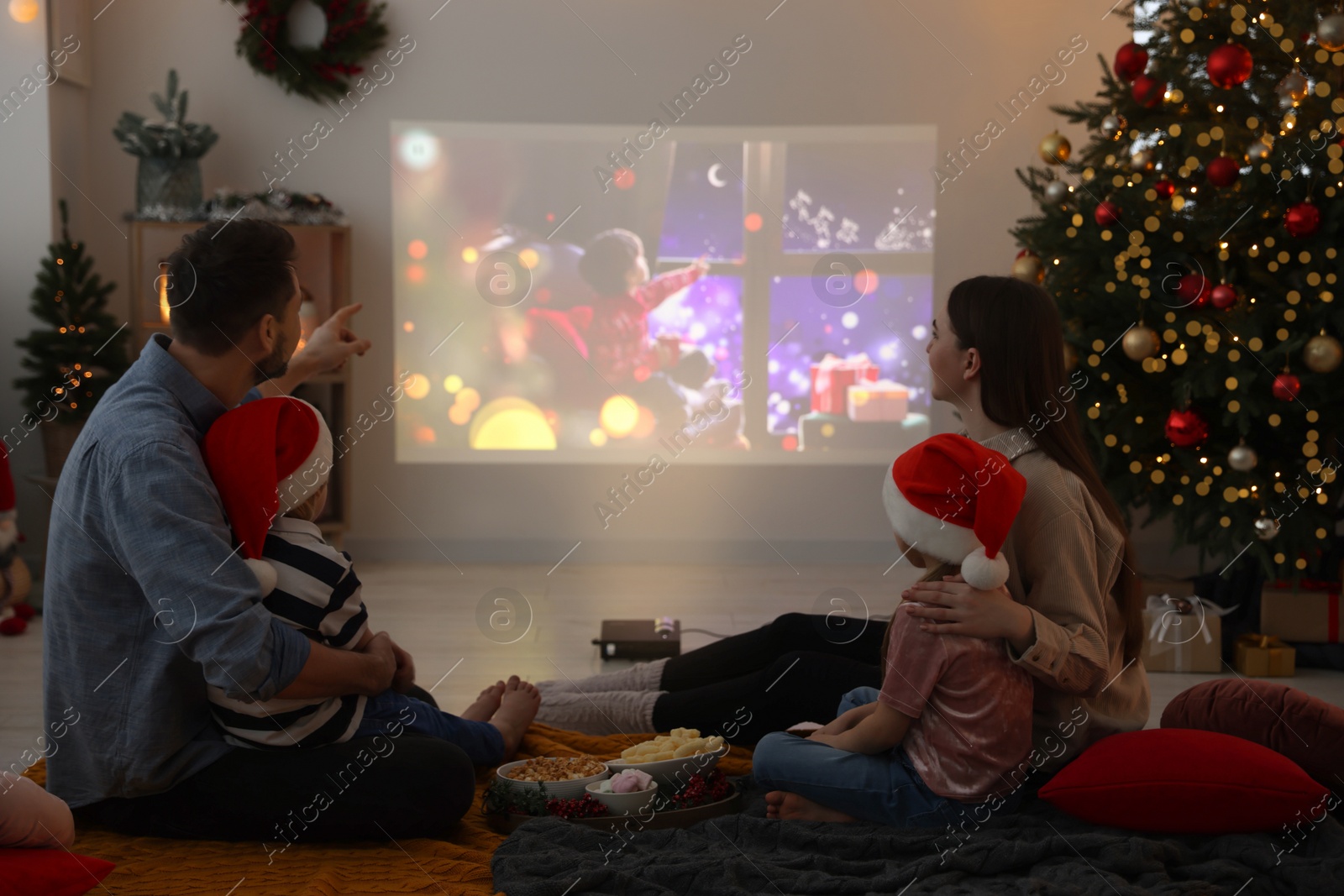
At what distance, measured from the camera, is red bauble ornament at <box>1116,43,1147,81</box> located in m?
3.32

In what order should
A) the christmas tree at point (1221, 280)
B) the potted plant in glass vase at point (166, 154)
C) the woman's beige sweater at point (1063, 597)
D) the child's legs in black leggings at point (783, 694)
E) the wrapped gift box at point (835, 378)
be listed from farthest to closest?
the wrapped gift box at point (835, 378) → the potted plant in glass vase at point (166, 154) → the christmas tree at point (1221, 280) → the child's legs in black leggings at point (783, 694) → the woman's beige sweater at point (1063, 597)

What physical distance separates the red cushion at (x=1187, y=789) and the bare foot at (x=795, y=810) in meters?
0.35

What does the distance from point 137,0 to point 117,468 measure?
3740 mm

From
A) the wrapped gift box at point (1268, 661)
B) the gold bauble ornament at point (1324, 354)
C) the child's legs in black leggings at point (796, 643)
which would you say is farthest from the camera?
the wrapped gift box at point (1268, 661)

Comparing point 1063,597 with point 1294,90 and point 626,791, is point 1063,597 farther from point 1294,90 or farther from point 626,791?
point 1294,90

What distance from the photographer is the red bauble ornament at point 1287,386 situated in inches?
115

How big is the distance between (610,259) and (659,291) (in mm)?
247

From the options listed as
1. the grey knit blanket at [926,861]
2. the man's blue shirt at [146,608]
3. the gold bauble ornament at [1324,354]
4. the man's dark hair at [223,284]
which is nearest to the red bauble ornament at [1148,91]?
the gold bauble ornament at [1324,354]

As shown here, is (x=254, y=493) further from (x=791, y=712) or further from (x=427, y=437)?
(x=427, y=437)

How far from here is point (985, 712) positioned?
1.70 metres

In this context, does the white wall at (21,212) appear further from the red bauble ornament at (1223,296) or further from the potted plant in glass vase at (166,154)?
the red bauble ornament at (1223,296)

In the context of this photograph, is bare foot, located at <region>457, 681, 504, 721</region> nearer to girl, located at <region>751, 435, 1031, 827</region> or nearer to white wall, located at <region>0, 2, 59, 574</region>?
girl, located at <region>751, 435, 1031, 827</region>

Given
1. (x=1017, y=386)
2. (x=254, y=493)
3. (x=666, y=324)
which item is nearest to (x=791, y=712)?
(x=1017, y=386)

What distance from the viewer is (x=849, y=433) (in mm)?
4938
